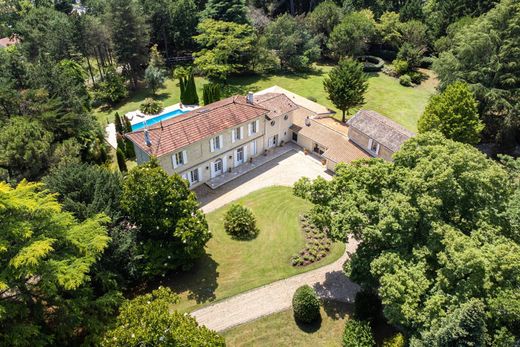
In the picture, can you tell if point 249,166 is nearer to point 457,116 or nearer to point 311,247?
point 311,247

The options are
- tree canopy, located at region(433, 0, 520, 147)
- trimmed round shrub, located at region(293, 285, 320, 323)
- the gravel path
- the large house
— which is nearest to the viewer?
trimmed round shrub, located at region(293, 285, 320, 323)

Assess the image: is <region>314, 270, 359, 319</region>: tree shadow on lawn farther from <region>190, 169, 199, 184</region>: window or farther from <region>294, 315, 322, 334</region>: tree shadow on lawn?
<region>190, 169, 199, 184</region>: window

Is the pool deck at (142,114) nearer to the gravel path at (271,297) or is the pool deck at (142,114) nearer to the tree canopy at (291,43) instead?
the tree canopy at (291,43)

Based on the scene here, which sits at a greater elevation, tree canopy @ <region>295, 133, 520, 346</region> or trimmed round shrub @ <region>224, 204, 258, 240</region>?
tree canopy @ <region>295, 133, 520, 346</region>

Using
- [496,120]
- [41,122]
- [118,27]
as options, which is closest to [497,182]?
[496,120]

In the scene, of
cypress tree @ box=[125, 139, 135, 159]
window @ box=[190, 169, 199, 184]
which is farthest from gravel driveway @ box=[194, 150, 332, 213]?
cypress tree @ box=[125, 139, 135, 159]

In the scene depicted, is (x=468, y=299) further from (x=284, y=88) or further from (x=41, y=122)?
(x=284, y=88)

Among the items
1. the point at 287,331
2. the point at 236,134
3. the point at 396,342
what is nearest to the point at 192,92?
the point at 236,134
